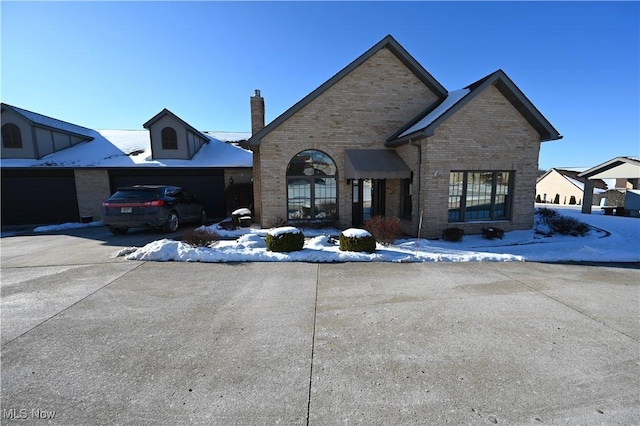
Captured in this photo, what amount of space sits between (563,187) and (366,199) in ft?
109

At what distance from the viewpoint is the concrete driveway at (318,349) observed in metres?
2.28

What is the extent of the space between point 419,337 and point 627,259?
7765mm

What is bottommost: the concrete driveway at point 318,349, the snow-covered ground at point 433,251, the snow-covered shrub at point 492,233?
the concrete driveway at point 318,349

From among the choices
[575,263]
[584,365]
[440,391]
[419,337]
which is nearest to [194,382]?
[440,391]

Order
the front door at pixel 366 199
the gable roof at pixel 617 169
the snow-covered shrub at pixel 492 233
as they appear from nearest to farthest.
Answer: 1. the snow-covered shrub at pixel 492 233
2. the front door at pixel 366 199
3. the gable roof at pixel 617 169

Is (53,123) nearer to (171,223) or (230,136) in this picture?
(230,136)

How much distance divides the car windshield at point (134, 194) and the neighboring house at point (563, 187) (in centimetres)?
3760

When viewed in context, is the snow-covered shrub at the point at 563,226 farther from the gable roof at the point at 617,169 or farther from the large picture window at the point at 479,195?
the gable roof at the point at 617,169

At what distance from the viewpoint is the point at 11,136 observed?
14539 mm

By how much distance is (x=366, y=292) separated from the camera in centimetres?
477

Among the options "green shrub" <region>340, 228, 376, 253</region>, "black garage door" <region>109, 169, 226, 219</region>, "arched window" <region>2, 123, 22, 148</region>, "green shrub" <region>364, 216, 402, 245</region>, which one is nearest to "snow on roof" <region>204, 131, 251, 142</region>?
"black garage door" <region>109, 169, 226, 219</region>

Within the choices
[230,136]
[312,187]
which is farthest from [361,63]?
[230,136]

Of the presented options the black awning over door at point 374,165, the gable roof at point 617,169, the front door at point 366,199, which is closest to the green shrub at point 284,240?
the black awning over door at point 374,165

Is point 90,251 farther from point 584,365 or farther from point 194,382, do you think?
point 584,365
